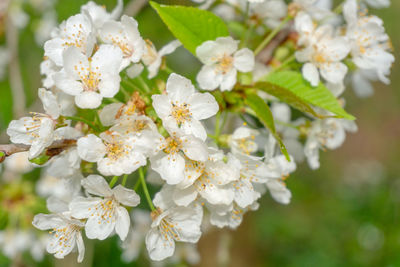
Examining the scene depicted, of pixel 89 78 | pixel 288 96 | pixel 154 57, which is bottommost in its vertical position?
pixel 288 96

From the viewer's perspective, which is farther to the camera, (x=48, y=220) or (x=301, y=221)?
(x=301, y=221)

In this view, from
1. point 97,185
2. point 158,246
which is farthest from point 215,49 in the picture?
point 158,246

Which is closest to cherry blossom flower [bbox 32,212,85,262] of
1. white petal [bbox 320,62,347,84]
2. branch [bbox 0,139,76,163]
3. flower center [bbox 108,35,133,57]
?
branch [bbox 0,139,76,163]

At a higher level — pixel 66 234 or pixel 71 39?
pixel 71 39

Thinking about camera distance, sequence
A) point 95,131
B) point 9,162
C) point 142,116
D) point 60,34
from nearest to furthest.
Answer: point 142,116 → point 95,131 → point 60,34 → point 9,162

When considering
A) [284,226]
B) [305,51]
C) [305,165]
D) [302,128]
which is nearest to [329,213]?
[284,226]

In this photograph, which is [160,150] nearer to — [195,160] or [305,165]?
[195,160]

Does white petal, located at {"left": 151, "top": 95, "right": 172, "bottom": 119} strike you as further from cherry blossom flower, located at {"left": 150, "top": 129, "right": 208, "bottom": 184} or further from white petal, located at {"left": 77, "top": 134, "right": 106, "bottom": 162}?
white petal, located at {"left": 77, "top": 134, "right": 106, "bottom": 162}

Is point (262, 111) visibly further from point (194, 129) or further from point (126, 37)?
point (126, 37)
